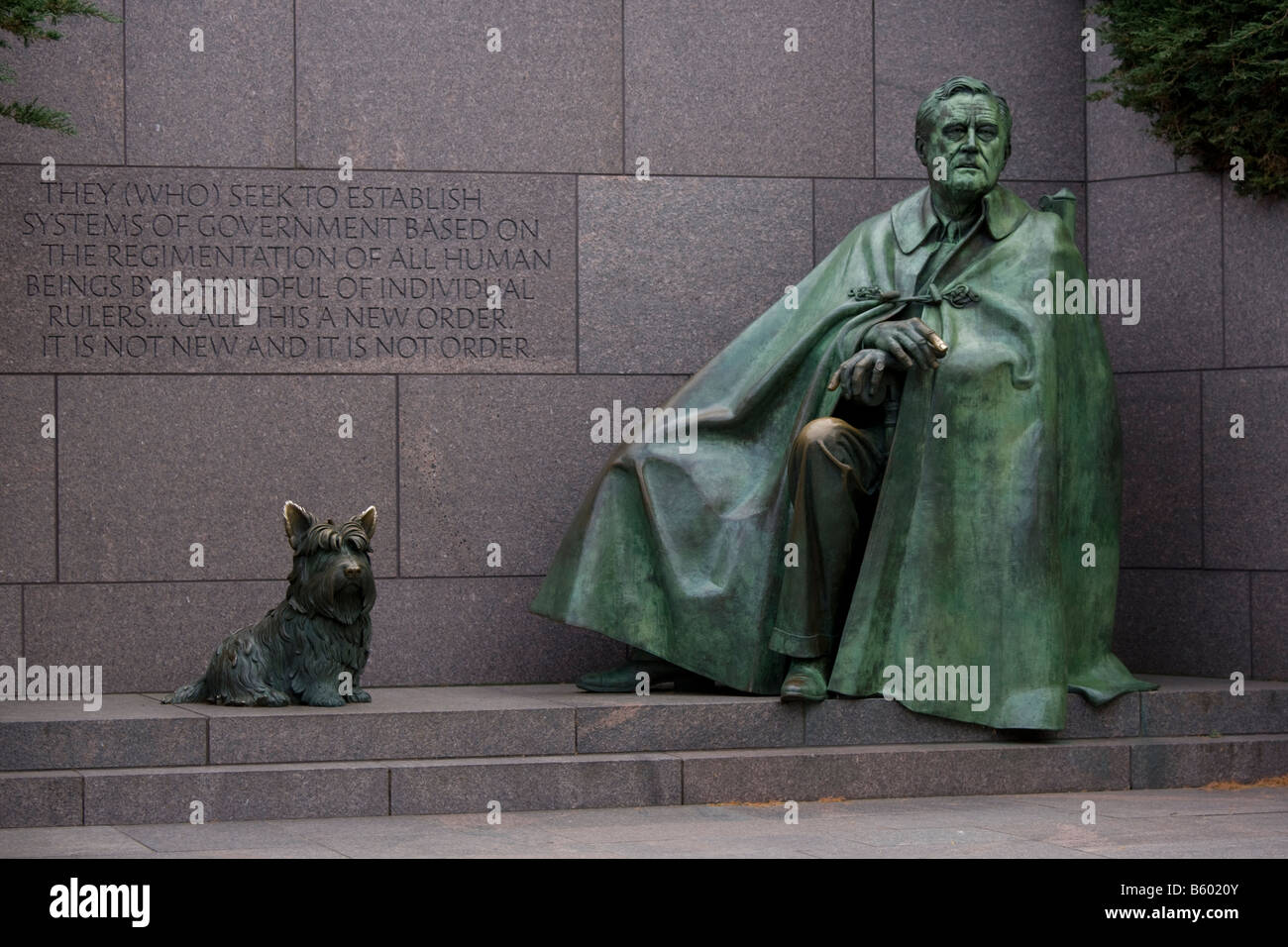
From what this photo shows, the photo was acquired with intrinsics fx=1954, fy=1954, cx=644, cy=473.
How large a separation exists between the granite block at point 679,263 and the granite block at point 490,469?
1.08 feet

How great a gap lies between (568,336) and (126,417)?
7.23 feet

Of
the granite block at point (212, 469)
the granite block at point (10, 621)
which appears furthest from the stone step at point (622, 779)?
the granite block at point (212, 469)

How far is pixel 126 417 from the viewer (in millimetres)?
9406

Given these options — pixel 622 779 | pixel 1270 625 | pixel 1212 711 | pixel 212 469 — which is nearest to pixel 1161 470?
pixel 1270 625

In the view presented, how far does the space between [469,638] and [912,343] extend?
9.31 ft

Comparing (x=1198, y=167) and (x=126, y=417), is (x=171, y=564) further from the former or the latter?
(x=1198, y=167)

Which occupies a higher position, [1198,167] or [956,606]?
[1198,167]

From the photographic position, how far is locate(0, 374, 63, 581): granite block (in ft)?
30.4

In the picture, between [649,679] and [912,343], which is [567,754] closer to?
[649,679]

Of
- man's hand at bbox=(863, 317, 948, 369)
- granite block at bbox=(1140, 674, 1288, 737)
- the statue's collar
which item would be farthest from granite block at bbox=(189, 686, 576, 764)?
the statue's collar

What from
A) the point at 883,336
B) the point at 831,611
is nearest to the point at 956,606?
the point at 831,611

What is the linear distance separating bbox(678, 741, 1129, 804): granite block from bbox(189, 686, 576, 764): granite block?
0.62 metres

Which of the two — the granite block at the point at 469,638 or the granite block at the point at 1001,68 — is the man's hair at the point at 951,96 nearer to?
the granite block at the point at 1001,68

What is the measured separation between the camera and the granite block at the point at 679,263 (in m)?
9.95
